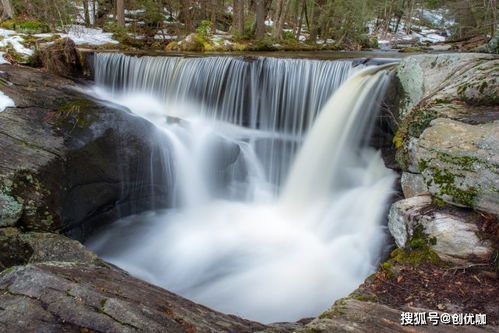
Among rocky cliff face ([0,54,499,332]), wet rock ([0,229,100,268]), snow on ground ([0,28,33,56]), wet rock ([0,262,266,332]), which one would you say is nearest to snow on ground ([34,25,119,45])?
snow on ground ([0,28,33,56])

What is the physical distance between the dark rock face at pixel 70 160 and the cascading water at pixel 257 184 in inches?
16.5

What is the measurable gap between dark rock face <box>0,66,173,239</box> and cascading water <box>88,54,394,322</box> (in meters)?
0.42

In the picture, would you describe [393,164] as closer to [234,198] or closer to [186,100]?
[234,198]

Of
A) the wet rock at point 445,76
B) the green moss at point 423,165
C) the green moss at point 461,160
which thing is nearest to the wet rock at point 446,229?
the green moss at point 423,165

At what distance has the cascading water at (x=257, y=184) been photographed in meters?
4.81

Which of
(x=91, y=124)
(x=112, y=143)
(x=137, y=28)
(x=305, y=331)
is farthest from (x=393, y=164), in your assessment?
(x=137, y=28)

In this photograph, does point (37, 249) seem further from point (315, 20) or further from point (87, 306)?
point (315, 20)

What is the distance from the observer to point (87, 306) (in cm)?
225

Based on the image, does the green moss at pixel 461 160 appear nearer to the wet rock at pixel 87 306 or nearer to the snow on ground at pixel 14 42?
the wet rock at pixel 87 306

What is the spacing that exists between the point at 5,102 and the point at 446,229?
656 centimetres

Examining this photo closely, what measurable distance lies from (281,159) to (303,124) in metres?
0.93

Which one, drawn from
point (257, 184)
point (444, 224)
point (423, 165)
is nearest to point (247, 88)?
point (257, 184)

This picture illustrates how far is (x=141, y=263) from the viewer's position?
5328mm

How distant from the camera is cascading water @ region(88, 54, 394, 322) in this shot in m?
4.81
